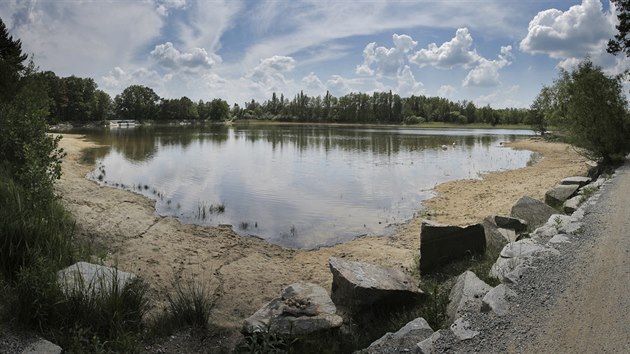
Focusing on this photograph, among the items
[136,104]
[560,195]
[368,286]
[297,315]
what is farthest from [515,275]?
[136,104]

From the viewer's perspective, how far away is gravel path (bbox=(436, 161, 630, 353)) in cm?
506

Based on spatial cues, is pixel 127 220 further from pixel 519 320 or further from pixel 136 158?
pixel 136 158

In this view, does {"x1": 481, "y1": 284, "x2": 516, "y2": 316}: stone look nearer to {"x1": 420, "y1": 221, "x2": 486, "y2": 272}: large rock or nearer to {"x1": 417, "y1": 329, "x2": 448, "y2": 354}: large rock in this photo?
{"x1": 417, "y1": 329, "x2": 448, "y2": 354}: large rock

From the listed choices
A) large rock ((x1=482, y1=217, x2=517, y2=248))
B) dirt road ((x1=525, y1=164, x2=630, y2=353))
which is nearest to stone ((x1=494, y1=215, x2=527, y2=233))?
large rock ((x1=482, y1=217, x2=517, y2=248))

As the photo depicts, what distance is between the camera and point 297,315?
661cm

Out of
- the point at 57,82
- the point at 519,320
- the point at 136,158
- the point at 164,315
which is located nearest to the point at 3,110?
the point at 164,315

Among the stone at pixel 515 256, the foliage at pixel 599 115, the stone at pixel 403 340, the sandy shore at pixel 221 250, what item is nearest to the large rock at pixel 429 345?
the stone at pixel 403 340

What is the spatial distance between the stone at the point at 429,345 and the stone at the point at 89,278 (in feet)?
15.3

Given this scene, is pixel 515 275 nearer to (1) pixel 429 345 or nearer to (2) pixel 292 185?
(1) pixel 429 345

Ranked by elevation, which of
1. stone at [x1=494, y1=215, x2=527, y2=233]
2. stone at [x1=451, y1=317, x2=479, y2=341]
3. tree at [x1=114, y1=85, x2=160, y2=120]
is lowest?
stone at [x1=451, y1=317, x2=479, y2=341]

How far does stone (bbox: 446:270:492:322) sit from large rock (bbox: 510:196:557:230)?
6.19 m

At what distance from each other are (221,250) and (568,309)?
32.3 feet

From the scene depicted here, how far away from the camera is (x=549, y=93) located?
62.6 metres

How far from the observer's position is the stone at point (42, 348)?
517cm
